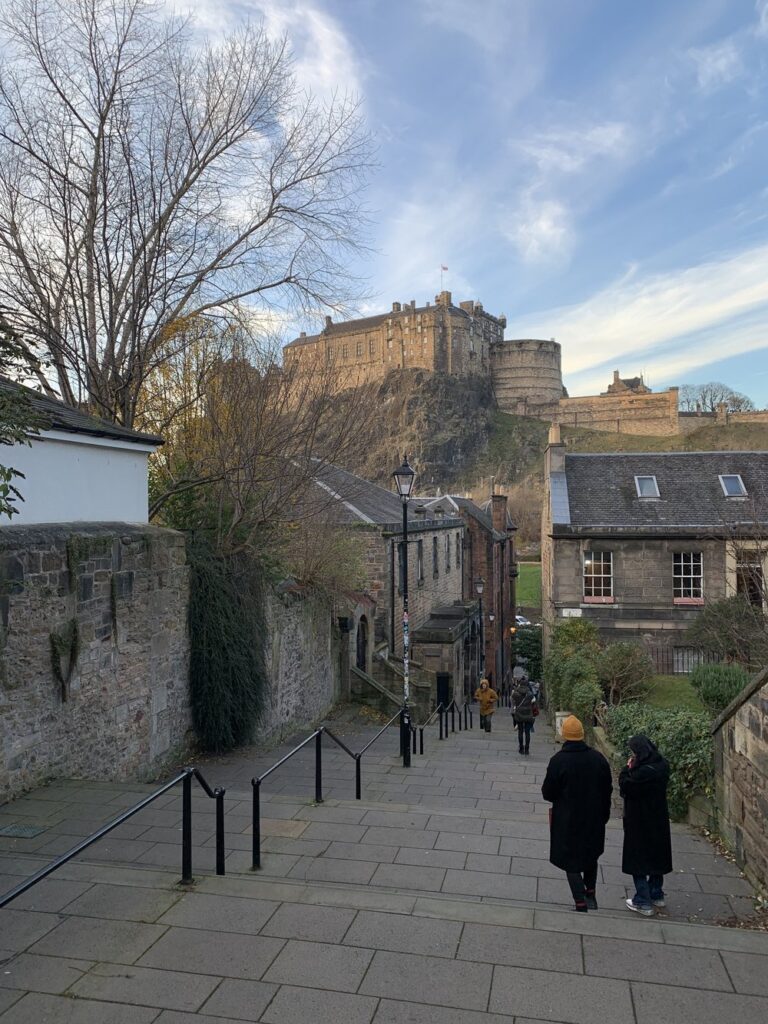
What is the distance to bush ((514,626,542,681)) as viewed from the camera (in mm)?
37500

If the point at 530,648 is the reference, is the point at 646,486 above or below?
above

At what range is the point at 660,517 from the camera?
2427 centimetres

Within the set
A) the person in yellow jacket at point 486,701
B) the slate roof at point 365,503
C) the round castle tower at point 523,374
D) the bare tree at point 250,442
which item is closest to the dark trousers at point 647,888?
the bare tree at point 250,442

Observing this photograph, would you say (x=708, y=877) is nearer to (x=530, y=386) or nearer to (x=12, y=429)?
(x=12, y=429)

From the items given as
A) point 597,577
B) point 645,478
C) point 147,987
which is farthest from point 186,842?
point 645,478

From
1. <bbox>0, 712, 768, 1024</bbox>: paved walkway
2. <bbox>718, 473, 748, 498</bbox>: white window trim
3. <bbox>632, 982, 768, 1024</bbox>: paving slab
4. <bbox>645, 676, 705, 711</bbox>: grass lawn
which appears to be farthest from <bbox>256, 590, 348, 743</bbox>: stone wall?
<bbox>718, 473, 748, 498</bbox>: white window trim

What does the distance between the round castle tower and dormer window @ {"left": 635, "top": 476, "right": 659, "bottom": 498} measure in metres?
92.4

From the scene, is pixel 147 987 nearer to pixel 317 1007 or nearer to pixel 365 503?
pixel 317 1007

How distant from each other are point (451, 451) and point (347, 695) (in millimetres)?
90403

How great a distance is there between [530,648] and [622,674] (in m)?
24.9

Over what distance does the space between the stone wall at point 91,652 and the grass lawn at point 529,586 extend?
159ft

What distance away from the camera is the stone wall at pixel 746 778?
19.1ft

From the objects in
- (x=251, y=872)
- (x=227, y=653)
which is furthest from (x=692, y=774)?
(x=227, y=653)

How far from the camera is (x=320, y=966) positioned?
4059 millimetres
